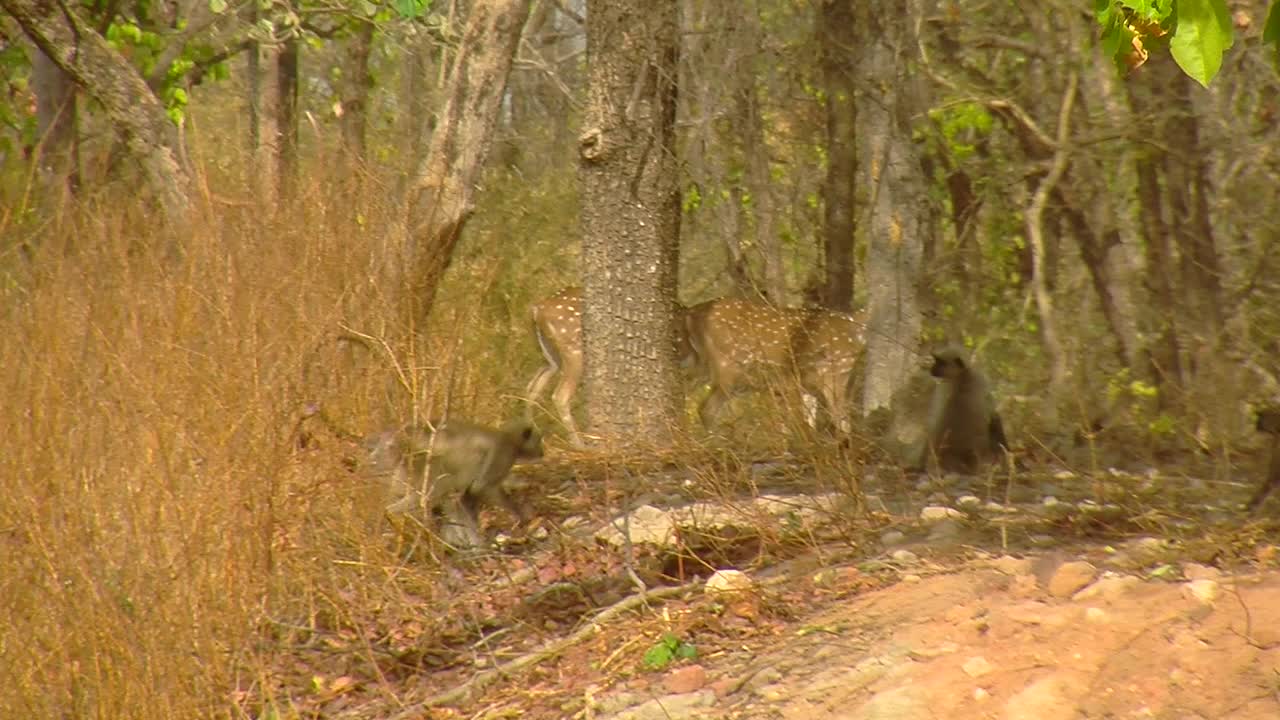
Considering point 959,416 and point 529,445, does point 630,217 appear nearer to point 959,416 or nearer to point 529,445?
point 529,445

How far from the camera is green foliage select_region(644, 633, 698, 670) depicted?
571 cm

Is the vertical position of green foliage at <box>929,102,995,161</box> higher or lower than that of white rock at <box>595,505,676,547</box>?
higher

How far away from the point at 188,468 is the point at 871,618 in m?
2.36

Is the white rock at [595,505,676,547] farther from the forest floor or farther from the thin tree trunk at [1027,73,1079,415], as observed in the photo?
the thin tree trunk at [1027,73,1079,415]

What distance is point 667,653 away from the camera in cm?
573

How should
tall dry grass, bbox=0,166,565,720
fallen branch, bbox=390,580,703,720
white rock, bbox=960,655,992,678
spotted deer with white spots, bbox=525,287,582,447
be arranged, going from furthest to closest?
spotted deer with white spots, bbox=525,287,582,447 < fallen branch, bbox=390,580,703,720 < tall dry grass, bbox=0,166,565,720 < white rock, bbox=960,655,992,678

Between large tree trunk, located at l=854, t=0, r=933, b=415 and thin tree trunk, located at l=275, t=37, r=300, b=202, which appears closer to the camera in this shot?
large tree trunk, located at l=854, t=0, r=933, b=415

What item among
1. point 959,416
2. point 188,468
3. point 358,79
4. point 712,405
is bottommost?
point 712,405

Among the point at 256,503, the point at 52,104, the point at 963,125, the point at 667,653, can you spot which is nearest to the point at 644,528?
the point at 667,653

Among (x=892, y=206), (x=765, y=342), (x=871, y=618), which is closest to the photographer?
(x=871, y=618)

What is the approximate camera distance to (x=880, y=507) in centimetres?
679

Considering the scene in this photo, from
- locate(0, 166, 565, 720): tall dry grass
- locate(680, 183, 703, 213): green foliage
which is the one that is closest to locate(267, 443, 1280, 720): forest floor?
Answer: locate(0, 166, 565, 720): tall dry grass

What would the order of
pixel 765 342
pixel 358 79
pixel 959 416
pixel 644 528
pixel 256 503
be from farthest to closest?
pixel 358 79, pixel 765 342, pixel 959 416, pixel 644 528, pixel 256 503

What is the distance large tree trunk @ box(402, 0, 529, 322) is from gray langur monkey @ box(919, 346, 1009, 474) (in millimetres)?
3153
